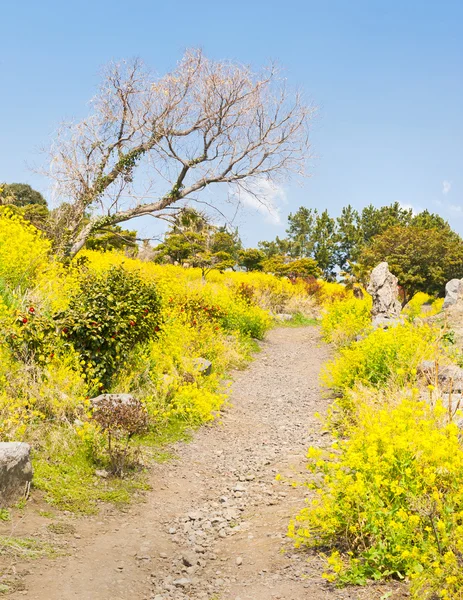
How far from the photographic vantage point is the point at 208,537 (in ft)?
14.8

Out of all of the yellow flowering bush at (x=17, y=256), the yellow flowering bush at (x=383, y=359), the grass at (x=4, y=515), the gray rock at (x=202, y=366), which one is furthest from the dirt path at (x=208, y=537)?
the yellow flowering bush at (x=17, y=256)

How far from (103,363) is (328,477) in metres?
4.25

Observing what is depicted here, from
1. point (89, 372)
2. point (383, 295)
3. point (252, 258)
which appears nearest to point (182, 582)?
point (89, 372)

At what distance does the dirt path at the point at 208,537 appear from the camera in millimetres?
3570

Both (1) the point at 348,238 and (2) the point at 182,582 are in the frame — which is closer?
(2) the point at 182,582

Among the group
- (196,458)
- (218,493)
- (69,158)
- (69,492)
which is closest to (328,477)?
(218,493)

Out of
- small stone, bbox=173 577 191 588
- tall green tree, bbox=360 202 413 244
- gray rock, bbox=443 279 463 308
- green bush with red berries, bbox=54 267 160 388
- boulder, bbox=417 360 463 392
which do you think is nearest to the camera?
small stone, bbox=173 577 191 588

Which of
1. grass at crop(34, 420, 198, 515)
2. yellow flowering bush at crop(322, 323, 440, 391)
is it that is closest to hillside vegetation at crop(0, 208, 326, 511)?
grass at crop(34, 420, 198, 515)

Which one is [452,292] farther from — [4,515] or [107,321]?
[4,515]

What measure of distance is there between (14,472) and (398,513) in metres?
3.11

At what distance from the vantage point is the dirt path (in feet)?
11.7

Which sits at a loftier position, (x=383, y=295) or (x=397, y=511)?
(x=383, y=295)

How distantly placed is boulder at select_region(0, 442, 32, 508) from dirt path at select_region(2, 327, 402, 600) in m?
0.54

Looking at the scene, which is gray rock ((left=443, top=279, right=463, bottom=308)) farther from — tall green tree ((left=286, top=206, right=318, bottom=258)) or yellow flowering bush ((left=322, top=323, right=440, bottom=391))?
tall green tree ((left=286, top=206, right=318, bottom=258))
